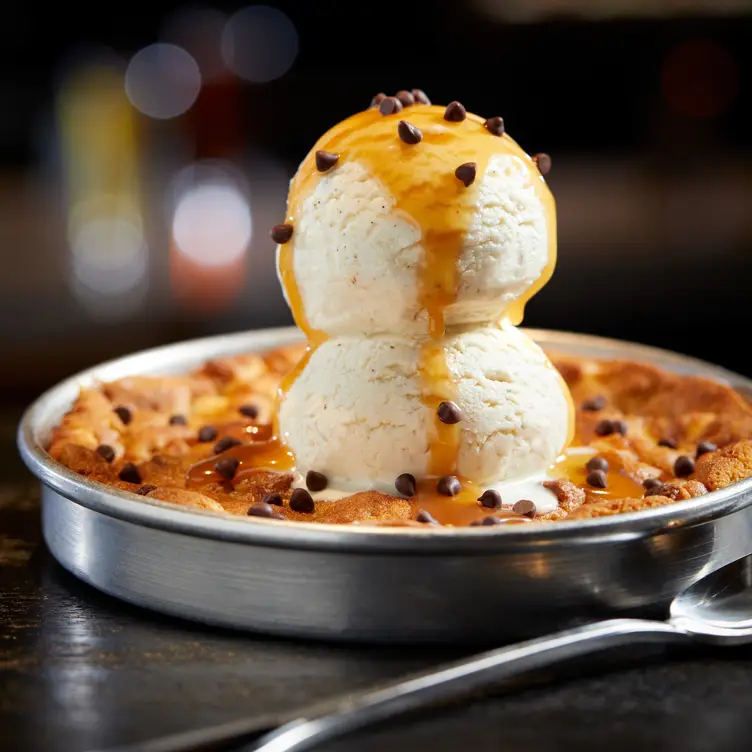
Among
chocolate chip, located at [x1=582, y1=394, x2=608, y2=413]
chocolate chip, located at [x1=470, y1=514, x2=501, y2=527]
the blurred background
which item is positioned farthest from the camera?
the blurred background

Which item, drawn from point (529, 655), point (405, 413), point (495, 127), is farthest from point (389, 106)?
point (529, 655)

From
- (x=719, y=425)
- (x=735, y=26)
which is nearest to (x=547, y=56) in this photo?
(x=735, y=26)

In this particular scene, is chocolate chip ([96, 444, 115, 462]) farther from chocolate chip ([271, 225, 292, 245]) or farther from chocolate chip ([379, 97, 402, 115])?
chocolate chip ([379, 97, 402, 115])

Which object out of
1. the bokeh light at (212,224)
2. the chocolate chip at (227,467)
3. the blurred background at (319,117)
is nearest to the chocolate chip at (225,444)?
the chocolate chip at (227,467)

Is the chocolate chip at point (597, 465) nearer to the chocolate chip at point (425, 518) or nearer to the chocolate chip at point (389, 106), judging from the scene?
the chocolate chip at point (425, 518)

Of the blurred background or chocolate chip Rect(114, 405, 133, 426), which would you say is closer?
chocolate chip Rect(114, 405, 133, 426)

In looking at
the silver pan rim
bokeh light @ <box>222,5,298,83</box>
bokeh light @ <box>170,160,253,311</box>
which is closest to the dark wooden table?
the silver pan rim
